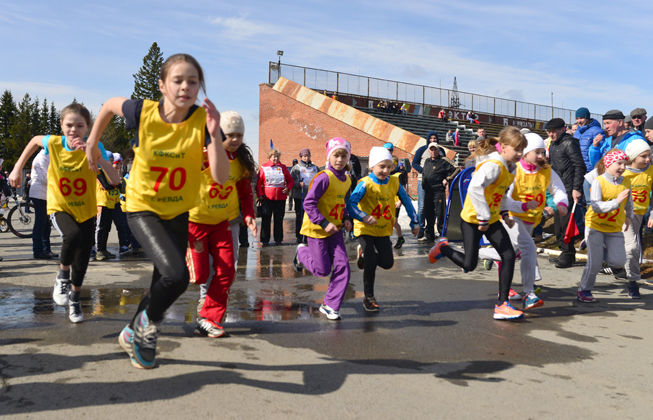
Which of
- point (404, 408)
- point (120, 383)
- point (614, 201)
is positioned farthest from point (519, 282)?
point (120, 383)

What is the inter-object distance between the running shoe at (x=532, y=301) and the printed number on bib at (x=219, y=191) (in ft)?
11.4

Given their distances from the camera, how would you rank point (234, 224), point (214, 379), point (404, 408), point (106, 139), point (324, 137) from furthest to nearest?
1. point (106, 139)
2. point (324, 137)
3. point (234, 224)
4. point (214, 379)
5. point (404, 408)

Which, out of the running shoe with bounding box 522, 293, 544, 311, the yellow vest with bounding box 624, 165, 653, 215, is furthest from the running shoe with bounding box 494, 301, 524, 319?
the yellow vest with bounding box 624, 165, 653, 215

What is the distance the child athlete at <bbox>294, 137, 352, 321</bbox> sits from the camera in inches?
227

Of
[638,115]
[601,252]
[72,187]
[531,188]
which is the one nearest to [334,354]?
[72,187]

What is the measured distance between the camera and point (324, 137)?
36562mm

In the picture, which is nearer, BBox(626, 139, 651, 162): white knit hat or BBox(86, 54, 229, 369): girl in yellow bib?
BBox(86, 54, 229, 369): girl in yellow bib

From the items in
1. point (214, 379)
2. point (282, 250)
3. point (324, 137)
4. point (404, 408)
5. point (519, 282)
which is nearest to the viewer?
point (404, 408)

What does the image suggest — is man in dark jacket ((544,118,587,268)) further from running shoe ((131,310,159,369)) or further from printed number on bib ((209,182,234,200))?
running shoe ((131,310,159,369))

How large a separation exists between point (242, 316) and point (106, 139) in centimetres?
6530

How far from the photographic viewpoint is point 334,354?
4465mm

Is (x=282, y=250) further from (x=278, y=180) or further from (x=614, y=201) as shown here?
(x=614, y=201)

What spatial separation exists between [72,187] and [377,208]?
9.72 feet

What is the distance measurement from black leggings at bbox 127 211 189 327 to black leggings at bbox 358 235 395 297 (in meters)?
2.63
